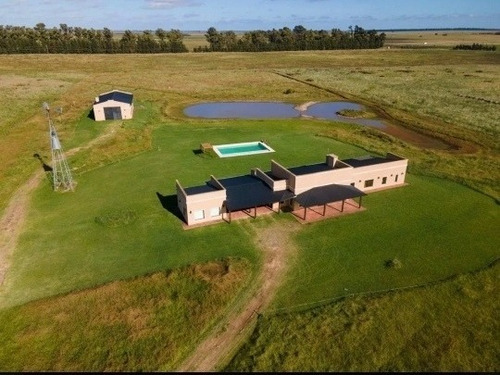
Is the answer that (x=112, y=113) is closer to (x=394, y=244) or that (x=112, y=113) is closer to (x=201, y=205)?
(x=201, y=205)

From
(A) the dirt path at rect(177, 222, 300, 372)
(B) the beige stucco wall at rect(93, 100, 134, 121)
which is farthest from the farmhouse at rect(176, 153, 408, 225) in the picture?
(B) the beige stucco wall at rect(93, 100, 134, 121)

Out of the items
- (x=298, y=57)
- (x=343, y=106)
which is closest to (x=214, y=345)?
(x=343, y=106)

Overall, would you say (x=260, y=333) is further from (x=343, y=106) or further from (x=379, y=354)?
(x=343, y=106)

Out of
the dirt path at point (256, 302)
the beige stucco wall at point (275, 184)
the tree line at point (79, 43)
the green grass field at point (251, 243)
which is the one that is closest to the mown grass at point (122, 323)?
the green grass field at point (251, 243)

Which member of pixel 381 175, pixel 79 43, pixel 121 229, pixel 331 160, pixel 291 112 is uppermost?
pixel 79 43

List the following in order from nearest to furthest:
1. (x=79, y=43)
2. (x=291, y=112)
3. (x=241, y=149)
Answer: (x=241, y=149)
(x=291, y=112)
(x=79, y=43)

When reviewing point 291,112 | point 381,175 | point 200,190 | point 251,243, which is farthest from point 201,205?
point 291,112

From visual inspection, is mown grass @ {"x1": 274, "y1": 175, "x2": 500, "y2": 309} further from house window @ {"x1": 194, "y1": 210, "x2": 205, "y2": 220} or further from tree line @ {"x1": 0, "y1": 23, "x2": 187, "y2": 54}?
tree line @ {"x1": 0, "y1": 23, "x2": 187, "y2": 54}
